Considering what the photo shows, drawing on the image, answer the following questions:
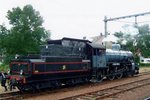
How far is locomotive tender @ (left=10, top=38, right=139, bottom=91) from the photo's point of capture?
18344mm

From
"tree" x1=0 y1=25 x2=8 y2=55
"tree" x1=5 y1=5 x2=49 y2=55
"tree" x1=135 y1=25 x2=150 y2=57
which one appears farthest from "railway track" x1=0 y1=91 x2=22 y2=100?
"tree" x1=135 y1=25 x2=150 y2=57

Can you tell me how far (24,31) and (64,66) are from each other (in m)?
33.4

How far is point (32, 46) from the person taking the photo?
51969mm

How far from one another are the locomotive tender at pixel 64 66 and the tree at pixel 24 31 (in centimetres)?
2567

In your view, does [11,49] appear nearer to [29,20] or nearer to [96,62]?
[29,20]

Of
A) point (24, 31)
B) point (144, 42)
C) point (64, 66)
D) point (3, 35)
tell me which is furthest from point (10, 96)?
point (144, 42)

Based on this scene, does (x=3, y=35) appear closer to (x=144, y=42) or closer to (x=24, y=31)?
(x=24, y=31)

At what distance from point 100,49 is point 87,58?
5.59ft

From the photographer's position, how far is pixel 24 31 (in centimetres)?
5291

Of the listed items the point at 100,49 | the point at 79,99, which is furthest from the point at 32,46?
the point at 79,99

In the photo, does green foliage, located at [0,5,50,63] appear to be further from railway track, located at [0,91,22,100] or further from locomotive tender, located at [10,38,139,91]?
railway track, located at [0,91,22,100]

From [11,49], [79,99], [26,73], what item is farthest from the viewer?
[11,49]

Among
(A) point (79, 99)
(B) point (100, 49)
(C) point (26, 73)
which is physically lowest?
(A) point (79, 99)

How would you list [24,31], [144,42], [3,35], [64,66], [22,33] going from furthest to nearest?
[144,42] → [3,35] → [24,31] → [22,33] → [64,66]
